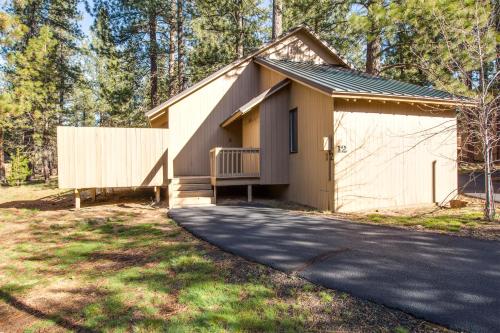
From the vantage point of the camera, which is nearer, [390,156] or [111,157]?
[390,156]

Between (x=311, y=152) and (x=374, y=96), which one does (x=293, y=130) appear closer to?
(x=311, y=152)

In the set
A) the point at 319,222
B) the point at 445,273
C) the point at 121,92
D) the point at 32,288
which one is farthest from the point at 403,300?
A: the point at 121,92

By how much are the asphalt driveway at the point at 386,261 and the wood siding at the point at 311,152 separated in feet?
5.67

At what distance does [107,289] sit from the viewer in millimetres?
3541

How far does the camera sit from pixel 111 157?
9156 mm

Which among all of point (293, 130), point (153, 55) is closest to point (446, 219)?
point (293, 130)

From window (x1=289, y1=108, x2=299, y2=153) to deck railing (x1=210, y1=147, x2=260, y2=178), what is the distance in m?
1.11

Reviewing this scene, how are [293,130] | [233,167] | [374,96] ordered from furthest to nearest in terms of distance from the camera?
1. [233,167]
2. [293,130]
3. [374,96]

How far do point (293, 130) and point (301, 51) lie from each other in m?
4.76

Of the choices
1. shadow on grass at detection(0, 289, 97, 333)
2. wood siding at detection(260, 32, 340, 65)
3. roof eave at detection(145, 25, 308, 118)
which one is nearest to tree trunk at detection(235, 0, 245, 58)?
wood siding at detection(260, 32, 340, 65)

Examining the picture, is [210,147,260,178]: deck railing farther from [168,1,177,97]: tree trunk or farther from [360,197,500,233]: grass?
[168,1,177,97]: tree trunk

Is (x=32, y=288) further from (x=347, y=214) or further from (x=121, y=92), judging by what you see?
(x=121, y=92)

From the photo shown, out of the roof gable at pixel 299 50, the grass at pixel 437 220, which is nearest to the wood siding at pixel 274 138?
the roof gable at pixel 299 50

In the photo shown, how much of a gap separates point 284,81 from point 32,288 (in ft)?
27.7
